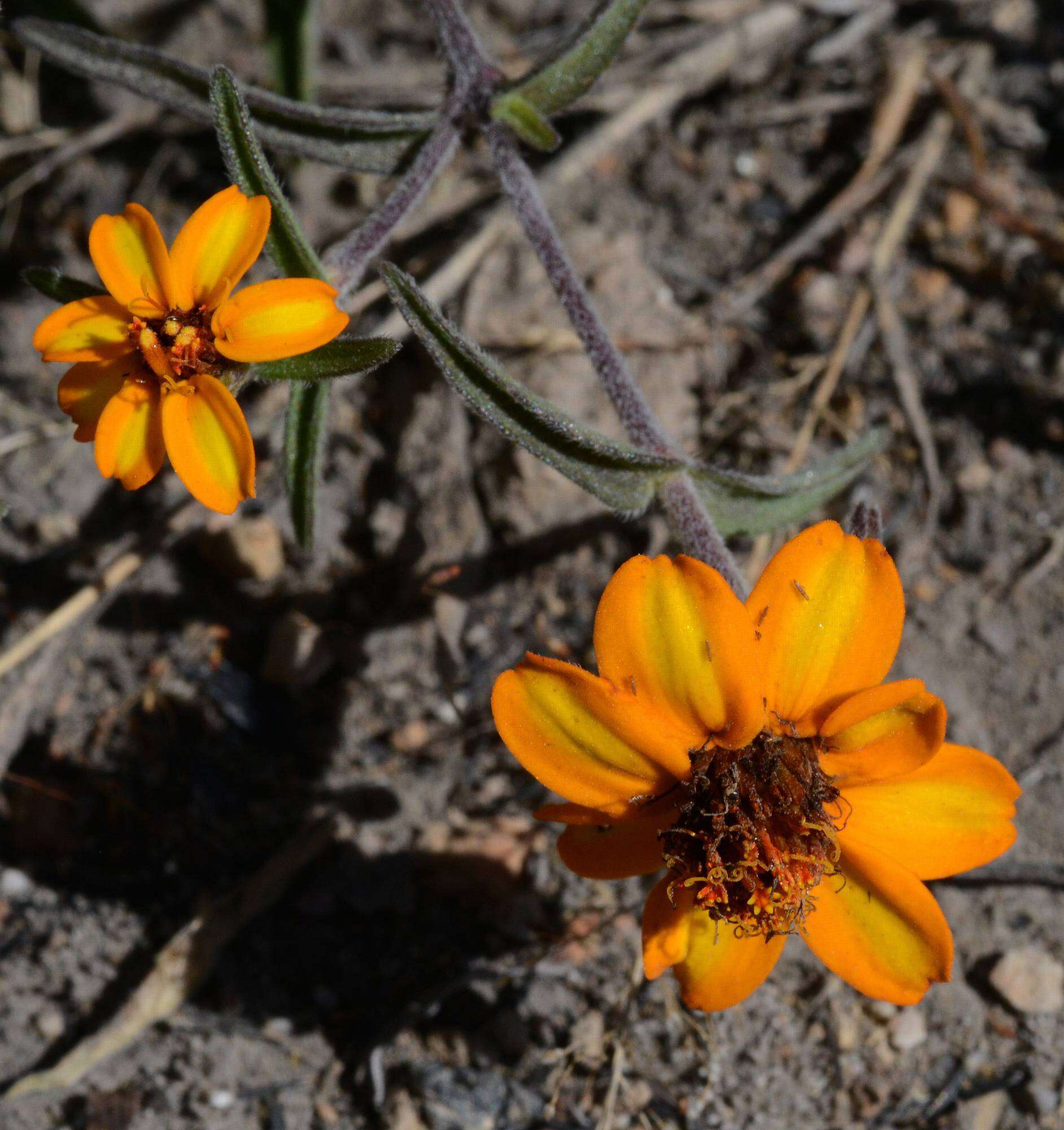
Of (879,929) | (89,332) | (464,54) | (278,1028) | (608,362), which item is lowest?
(278,1028)

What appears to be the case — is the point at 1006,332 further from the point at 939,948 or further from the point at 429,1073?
the point at 429,1073

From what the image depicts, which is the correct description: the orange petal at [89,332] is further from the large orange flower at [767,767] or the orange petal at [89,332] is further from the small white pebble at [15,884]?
the small white pebble at [15,884]

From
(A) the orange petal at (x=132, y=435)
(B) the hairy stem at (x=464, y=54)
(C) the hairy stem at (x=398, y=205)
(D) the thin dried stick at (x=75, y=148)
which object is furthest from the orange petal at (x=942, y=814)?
(D) the thin dried stick at (x=75, y=148)

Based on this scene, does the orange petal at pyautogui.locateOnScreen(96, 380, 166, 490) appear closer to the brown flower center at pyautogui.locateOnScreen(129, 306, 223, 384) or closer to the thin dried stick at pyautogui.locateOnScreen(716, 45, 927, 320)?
the brown flower center at pyautogui.locateOnScreen(129, 306, 223, 384)

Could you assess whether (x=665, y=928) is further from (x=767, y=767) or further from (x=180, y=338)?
(x=180, y=338)

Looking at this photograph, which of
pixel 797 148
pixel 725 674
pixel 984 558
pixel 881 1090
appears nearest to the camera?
pixel 725 674

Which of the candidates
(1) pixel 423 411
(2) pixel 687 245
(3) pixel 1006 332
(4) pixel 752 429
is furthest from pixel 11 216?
(3) pixel 1006 332

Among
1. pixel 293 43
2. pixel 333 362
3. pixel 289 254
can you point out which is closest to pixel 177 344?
pixel 333 362
